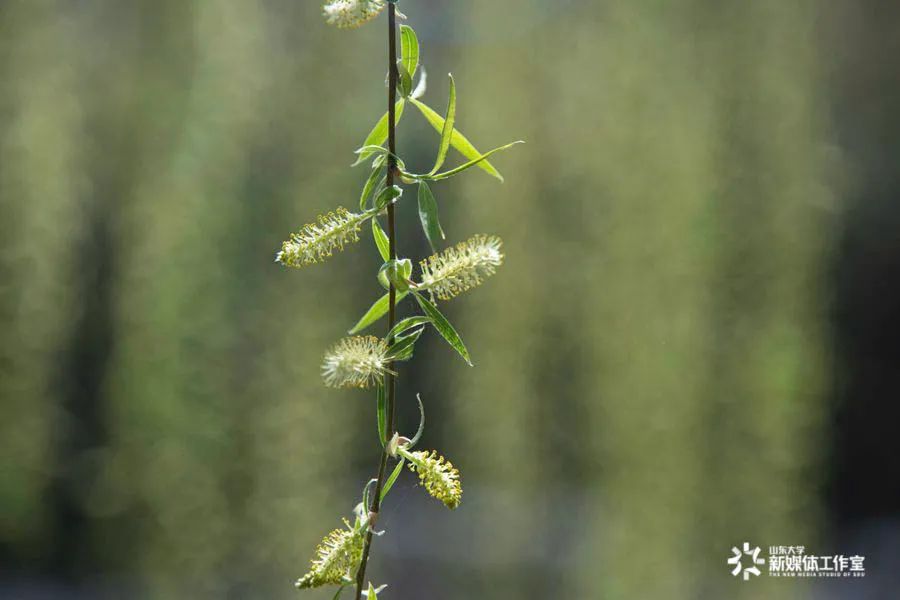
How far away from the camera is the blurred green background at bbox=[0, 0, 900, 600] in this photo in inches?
36.7

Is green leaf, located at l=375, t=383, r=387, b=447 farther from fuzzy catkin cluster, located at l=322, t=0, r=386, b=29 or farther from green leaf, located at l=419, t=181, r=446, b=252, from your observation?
fuzzy catkin cluster, located at l=322, t=0, r=386, b=29

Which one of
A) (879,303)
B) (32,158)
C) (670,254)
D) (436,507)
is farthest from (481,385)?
(32,158)

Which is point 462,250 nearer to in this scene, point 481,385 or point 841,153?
point 481,385

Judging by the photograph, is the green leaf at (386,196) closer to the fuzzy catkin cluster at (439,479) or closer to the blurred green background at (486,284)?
the fuzzy catkin cluster at (439,479)

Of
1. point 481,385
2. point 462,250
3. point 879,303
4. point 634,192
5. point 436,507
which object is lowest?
point 462,250

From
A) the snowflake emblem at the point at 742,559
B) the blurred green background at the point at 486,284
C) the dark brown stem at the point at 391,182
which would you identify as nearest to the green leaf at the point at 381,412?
the dark brown stem at the point at 391,182

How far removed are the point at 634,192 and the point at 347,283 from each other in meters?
0.41

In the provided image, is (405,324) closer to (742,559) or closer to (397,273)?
(397,273)

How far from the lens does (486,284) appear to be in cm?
99

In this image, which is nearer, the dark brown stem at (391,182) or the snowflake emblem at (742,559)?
Answer: the dark brown stem at (391,182)

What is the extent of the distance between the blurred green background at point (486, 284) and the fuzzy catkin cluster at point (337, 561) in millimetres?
546

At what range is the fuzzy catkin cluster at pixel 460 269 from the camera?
1.22 ft

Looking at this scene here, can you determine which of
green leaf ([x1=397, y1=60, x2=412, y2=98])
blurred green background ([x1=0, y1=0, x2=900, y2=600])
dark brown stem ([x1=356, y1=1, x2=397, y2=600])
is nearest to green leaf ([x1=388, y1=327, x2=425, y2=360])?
dark brown stem ([x1=356, y1=1, x2=397, y2=600])

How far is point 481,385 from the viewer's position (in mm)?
989
